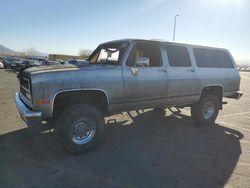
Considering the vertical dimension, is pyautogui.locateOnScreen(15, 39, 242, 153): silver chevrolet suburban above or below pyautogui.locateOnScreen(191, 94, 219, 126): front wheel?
above

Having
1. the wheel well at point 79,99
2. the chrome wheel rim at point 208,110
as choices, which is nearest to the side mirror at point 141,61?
the wheel well at point 79,99

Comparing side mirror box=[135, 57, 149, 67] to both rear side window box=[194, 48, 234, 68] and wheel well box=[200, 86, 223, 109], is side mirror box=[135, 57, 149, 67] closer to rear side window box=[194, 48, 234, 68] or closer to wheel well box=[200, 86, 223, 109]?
rear side window box=[194, 48, 234, 68]

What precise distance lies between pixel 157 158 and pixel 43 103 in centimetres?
225

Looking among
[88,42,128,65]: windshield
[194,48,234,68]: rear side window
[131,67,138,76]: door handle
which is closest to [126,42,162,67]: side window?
[131,67,138,76]: door handle

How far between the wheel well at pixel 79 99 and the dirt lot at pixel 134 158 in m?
0.85

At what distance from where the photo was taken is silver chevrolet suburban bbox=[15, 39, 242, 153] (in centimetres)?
367

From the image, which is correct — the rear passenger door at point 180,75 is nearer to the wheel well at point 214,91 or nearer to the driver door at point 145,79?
the driver door at point 145,79

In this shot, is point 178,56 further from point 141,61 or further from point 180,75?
point 141,61

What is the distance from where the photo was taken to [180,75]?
17.3 feet

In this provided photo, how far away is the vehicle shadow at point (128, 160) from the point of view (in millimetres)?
3260

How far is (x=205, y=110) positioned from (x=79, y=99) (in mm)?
3883

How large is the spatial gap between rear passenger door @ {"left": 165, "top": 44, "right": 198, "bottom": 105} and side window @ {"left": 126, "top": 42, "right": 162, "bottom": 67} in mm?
248

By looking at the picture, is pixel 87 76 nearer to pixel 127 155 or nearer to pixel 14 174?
pixel 127 155

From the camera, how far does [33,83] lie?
3.49 meters
